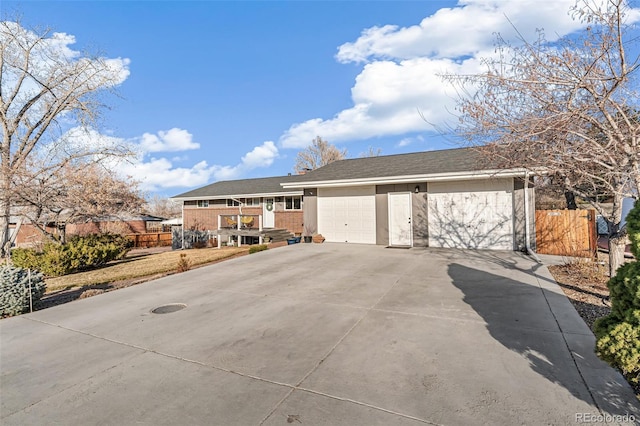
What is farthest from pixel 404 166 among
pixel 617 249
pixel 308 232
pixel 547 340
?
pixel 547 340

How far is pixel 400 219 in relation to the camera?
1222cm

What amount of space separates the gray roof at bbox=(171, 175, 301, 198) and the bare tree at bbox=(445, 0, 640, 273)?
1445 centimetres

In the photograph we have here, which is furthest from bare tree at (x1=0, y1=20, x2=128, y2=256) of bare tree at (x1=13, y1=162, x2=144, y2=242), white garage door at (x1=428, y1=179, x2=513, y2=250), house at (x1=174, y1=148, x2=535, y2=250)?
white garage door at (x1=428, y1=179, x2=513, y2=250)

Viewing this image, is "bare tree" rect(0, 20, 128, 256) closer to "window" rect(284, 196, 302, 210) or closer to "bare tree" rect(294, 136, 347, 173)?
"window" rect(284, 196, 302, 210)

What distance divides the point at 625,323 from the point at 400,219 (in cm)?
981

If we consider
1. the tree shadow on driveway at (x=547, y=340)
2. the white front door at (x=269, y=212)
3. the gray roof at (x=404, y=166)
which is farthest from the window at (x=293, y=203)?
the tree shadow on driveway at (x=547, y=340)

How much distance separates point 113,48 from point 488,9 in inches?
677

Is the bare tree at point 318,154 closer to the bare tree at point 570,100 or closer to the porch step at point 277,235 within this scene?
the porch step at point 277,235

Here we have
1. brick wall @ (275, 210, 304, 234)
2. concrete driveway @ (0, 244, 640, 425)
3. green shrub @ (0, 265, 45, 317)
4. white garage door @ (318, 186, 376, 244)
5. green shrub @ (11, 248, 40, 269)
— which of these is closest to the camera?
concrete driveway @ (0, 244, 640, 425)

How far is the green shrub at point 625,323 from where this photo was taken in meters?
2.34

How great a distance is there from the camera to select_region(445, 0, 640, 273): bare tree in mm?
3994

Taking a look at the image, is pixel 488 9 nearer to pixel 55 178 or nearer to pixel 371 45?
pixel 371 45

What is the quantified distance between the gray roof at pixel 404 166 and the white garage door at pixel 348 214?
0.74 meters

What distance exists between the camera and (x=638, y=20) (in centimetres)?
405
